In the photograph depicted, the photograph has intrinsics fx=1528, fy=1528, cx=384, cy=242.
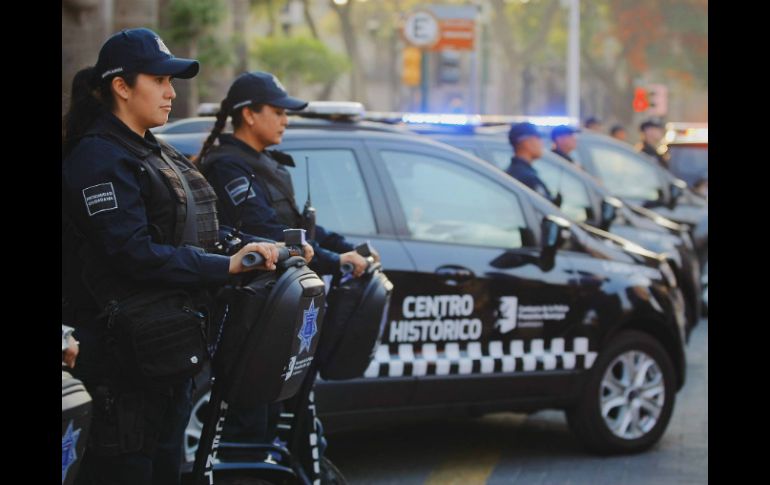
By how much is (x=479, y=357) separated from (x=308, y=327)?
2753mm

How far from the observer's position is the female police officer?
411cm

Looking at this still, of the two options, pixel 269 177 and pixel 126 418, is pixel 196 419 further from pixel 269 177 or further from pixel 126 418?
pixel 126 418

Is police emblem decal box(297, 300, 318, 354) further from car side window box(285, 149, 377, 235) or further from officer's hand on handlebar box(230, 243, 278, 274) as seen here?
car side window box(285, 149, 377, 235)

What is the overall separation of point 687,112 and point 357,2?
3444cm

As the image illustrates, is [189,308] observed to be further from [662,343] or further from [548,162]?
[548,162]

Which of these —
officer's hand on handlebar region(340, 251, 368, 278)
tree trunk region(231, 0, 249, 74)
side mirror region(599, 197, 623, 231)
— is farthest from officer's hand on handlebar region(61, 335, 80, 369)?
tree trunk region(231, 0, 249, 74)

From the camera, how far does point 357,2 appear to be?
2438 inches

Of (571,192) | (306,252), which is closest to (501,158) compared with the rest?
(571,192)

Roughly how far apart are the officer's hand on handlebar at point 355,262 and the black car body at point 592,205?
5637 millimetres

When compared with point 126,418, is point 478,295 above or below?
above

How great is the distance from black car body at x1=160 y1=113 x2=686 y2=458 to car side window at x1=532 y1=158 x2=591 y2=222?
3143 millimetres

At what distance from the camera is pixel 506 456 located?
7.71m

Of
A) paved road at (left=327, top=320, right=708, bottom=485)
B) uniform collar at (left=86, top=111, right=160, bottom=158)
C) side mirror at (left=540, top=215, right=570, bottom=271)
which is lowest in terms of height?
paved road at (left=327, top=320, right=708, bottom=485)
